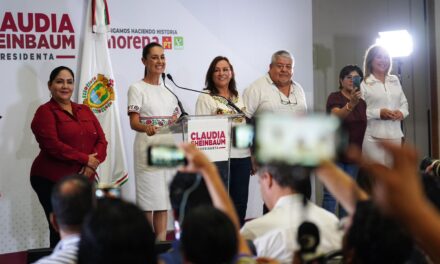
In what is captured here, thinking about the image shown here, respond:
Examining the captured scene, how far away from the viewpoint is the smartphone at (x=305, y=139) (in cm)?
117

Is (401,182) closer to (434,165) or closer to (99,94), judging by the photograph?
(434,165)

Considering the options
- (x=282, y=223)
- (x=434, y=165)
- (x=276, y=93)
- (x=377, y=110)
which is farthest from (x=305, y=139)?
(x=377, y=110)

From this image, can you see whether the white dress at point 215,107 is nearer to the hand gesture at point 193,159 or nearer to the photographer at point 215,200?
the photographer at point 215,200

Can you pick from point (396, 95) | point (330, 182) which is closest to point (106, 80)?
point (396, 95)

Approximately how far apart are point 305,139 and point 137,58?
419 cm

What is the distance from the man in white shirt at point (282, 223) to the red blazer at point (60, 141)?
214 centimetres

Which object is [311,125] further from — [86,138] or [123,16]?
[123,16]

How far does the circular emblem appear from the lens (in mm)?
4789

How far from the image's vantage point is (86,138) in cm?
422

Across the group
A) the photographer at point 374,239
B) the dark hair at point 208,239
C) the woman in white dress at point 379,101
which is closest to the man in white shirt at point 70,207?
the dark hair at point 208,239

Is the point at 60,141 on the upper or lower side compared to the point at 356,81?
lower

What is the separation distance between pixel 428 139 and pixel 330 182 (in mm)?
5692

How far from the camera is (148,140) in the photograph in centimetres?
445

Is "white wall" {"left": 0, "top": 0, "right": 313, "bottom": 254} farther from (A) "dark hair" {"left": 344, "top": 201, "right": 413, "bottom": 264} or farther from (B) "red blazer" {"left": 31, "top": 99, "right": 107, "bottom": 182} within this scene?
(A) "dark hair" {"left": 344, "top": 201, "right": 413, "bottom": 264}
